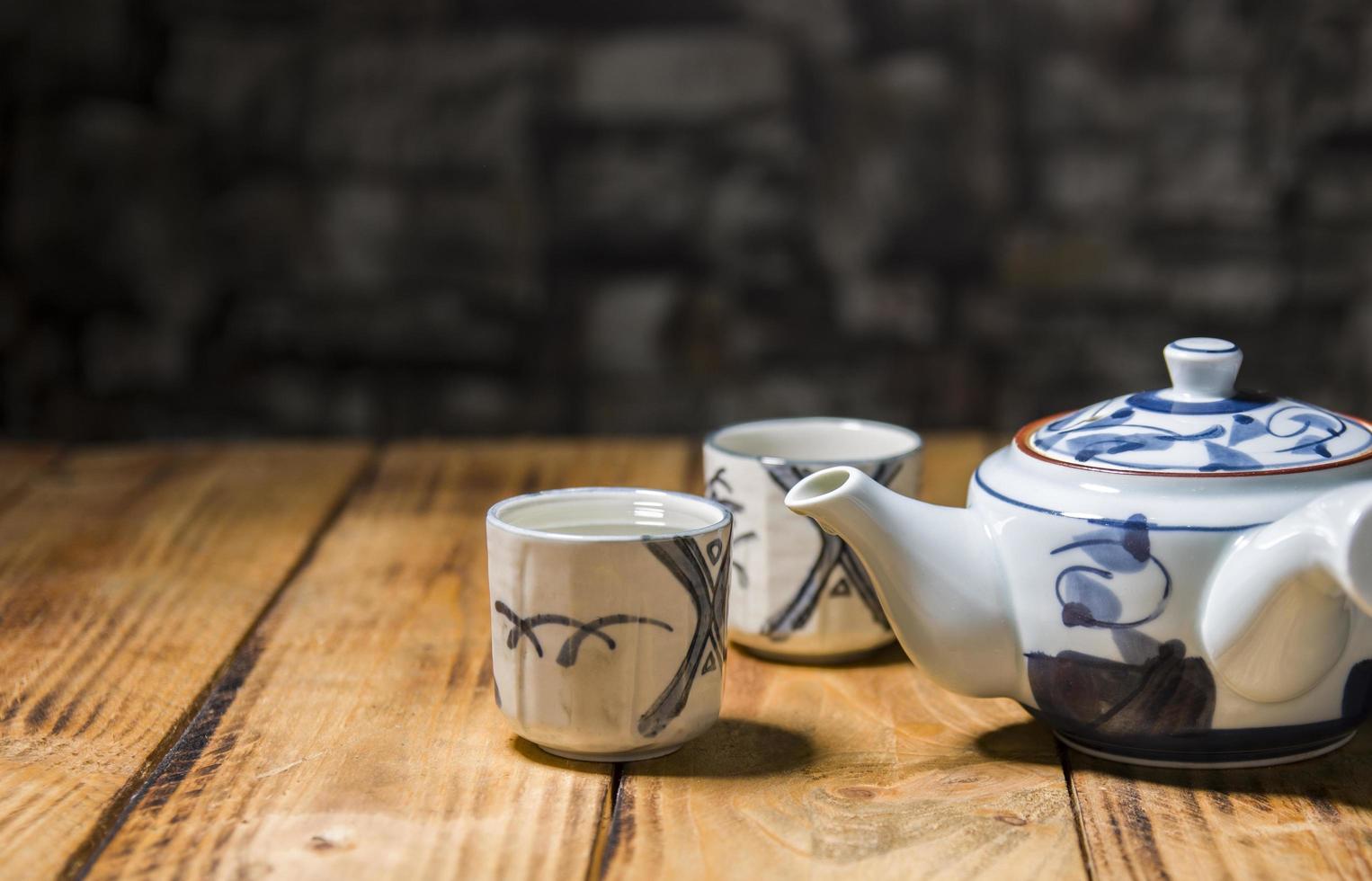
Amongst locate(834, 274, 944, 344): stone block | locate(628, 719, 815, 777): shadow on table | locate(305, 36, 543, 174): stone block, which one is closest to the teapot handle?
locate(628, 719, 815, 777): shadow on table

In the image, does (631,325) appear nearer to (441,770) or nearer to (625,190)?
(625,190)

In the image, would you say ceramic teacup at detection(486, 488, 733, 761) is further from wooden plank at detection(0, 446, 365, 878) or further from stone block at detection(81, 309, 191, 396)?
stone block at detection(81, 309, 191, 396)

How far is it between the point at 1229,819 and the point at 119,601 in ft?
1.94

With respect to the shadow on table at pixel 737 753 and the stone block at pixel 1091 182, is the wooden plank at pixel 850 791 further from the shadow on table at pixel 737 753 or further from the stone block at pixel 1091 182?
the stone block at pixel 1091 182

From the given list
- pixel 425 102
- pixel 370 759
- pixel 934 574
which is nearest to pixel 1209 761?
pixel 934 574

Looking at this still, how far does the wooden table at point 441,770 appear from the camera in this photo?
51cm

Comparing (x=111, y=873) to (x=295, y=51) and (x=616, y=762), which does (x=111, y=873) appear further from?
(x=295, y=51)

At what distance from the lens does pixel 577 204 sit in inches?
51.1

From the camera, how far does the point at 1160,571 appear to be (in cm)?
54

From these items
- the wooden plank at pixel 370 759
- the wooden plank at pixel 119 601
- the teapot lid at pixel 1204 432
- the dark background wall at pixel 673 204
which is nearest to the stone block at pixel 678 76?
the dark background wall at pixel 673 204

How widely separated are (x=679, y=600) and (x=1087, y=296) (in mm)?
855

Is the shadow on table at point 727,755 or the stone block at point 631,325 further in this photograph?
the stone block at point 631,325

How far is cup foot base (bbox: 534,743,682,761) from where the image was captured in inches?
23.2

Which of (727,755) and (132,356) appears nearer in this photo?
(727,755)
